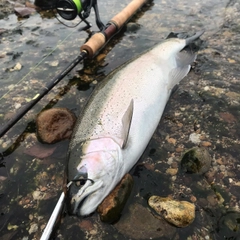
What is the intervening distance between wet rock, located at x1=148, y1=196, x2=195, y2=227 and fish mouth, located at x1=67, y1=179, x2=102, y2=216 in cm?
68

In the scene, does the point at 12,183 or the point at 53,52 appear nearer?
the point at 12,183

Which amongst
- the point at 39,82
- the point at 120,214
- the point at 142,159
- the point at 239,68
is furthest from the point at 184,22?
the point at 120,214

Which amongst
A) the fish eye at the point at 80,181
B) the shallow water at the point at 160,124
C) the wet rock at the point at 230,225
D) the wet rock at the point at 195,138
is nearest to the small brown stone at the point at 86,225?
the shallow water at the point at 160,124

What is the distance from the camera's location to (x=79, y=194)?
272cm

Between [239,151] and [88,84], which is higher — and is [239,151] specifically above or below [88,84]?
below

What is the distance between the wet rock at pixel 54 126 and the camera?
3.64 meters

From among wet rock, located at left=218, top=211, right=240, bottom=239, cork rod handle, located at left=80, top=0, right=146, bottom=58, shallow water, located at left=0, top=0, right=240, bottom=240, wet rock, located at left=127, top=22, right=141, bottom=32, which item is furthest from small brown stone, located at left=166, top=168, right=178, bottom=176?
wet rock, located at left=127, top=22, right=141, bottom=32

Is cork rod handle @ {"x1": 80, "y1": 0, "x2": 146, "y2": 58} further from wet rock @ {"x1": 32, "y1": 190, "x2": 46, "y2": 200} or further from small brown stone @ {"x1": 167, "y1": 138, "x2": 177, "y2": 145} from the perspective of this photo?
wet rock @ {"x1": 32, "y1": 190, "x2": 46, "y2": 200}

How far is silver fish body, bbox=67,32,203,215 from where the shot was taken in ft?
9.26

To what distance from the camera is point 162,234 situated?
271 centimetres

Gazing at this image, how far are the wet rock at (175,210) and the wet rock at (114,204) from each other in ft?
1.06

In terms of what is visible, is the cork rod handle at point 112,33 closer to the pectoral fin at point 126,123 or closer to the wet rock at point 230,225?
the pectoral fin at point 126,123

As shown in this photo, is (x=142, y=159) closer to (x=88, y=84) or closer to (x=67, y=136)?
(x=67, y=136)

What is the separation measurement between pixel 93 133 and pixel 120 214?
38.6 inches
